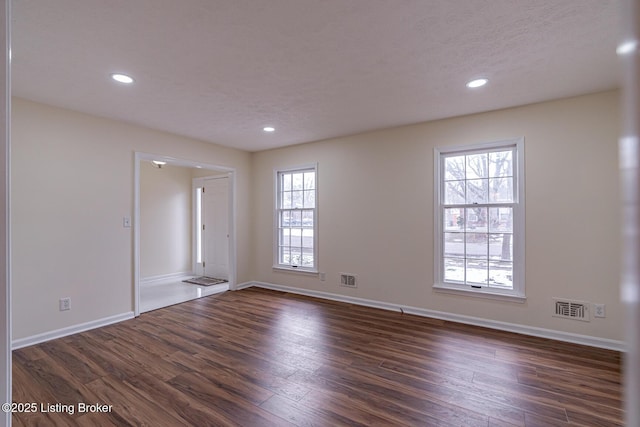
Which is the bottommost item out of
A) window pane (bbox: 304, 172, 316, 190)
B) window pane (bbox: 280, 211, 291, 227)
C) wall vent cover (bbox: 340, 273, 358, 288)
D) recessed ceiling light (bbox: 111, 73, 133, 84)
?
wall vent cover (bbox: 340, 273, 358, 288)

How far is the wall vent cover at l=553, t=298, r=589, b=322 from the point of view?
3006mm

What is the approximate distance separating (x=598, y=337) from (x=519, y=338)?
67 cm

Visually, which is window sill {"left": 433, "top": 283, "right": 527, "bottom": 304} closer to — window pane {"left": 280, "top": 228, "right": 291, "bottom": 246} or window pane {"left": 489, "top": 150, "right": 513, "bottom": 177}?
window pane {"left": 489, "top": 150, "right": 513, "bottom": 177}

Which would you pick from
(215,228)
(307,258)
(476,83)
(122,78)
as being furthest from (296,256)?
(476,83)

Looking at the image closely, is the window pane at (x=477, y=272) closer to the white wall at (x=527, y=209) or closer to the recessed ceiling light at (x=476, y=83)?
the white wall at (x=527, y=209)

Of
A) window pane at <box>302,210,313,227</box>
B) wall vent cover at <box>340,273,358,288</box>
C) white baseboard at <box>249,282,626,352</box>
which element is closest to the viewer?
white baseboard at <box>249,282,626,352</box>

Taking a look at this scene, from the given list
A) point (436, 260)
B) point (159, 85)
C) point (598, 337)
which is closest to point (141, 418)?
point (159, 85)

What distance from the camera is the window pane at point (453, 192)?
3730 millimetres

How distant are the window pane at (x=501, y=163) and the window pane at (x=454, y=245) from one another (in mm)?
823

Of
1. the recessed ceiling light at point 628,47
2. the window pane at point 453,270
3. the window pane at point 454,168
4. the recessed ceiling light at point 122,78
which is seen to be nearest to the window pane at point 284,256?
the window pane at point 453,270

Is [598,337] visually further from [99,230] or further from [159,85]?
[99,230]

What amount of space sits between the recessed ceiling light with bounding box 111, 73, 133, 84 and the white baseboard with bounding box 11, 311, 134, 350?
2.70 m

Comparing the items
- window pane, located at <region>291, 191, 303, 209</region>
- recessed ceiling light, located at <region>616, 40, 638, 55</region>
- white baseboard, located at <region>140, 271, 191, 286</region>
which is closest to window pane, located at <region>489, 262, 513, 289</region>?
window pane, located at <region>291, 191, 303, 209</region>

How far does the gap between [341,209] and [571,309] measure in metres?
2.89
